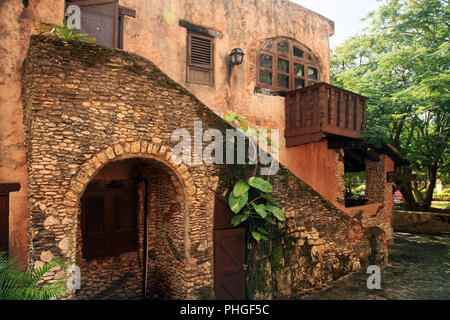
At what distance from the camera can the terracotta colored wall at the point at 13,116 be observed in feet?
20.6

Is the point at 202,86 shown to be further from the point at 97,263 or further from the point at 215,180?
the point at 97,263

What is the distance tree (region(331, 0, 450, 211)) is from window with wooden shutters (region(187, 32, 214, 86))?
662cm

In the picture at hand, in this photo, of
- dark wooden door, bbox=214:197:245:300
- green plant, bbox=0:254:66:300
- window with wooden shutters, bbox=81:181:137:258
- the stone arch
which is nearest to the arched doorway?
window with wooden shutters, bbox=81:181:137:258

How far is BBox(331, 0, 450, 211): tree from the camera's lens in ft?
36.6

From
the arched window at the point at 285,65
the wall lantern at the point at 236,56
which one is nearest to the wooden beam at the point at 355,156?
the arched window at the point at 285,65

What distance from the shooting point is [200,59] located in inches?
369

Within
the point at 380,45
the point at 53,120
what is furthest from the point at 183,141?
the point at 380,45

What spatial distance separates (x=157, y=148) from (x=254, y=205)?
245cm

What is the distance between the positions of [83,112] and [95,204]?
2690mm

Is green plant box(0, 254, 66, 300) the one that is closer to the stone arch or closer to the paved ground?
the stone arch

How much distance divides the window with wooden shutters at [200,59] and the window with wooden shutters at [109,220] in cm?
387

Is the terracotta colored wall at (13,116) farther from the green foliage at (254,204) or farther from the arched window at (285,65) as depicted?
the arched window at (285,65)

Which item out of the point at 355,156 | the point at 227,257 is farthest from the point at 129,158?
the point at 355,156
